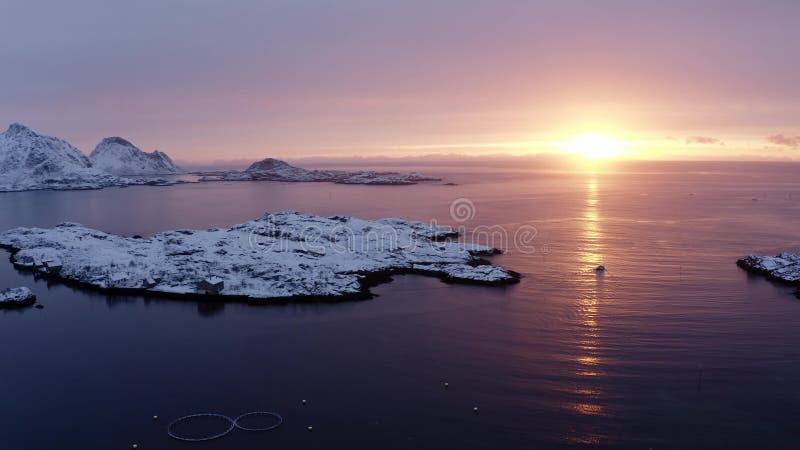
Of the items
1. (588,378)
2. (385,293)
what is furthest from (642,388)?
(385,293)

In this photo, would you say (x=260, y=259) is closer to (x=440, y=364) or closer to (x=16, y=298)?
(x=16, y=298)

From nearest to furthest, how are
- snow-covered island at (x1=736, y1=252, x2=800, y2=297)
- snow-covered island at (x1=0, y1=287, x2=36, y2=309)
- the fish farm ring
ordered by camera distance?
the fish farm ring, snow-covered island at (x1=0, y1=287, x2=36, y2=309), snow-covered island at (x1=736, y1=252, x2=800, y2=297)

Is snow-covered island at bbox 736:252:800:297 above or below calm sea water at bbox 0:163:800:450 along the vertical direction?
above

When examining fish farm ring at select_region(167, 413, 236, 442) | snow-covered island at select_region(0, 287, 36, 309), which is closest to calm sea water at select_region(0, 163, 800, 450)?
fish farm ring at select_region(167, 413, 236, 442)

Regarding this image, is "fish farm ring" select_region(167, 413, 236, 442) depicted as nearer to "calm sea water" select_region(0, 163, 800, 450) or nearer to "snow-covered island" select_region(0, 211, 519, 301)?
"calm sea water" select_region(0, 163, 800, 450)

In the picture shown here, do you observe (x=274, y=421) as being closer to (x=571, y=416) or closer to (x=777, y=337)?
(x=571, y=416)

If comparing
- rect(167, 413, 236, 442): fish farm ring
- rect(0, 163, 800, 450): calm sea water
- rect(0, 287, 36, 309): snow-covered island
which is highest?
rect(0, 287, 36, 309): snow-covered island
